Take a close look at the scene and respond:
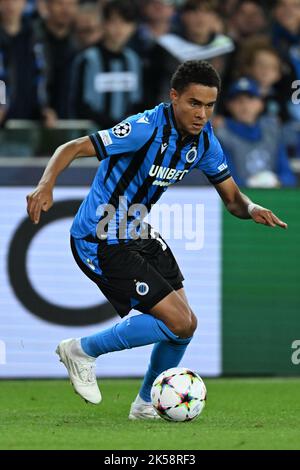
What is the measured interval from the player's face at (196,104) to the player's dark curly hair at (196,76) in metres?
0.03

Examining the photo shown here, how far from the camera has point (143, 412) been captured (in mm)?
7168

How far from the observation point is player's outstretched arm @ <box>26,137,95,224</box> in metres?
6.18

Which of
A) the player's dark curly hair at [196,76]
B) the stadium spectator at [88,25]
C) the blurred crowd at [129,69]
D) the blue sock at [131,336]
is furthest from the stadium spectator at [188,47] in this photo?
the blue sock at [131,336]

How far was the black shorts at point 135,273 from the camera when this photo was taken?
691cm

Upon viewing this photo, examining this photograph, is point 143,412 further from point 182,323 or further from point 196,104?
point 196,104

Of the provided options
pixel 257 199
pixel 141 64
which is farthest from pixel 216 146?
pixel 141 64

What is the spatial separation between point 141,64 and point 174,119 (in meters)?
4.74

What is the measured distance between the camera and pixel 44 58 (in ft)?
38.1

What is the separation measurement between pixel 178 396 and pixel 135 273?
80cm

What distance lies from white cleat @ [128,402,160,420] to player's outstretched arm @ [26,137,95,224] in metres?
1.58

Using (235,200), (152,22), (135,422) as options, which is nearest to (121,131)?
(235,200)

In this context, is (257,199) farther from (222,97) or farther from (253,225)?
(222,97)

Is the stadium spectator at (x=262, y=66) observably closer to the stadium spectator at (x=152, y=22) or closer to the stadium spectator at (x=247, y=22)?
the stadium spectator at (x=247, y=22)

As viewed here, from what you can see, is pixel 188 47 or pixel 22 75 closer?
pixel 22 75
